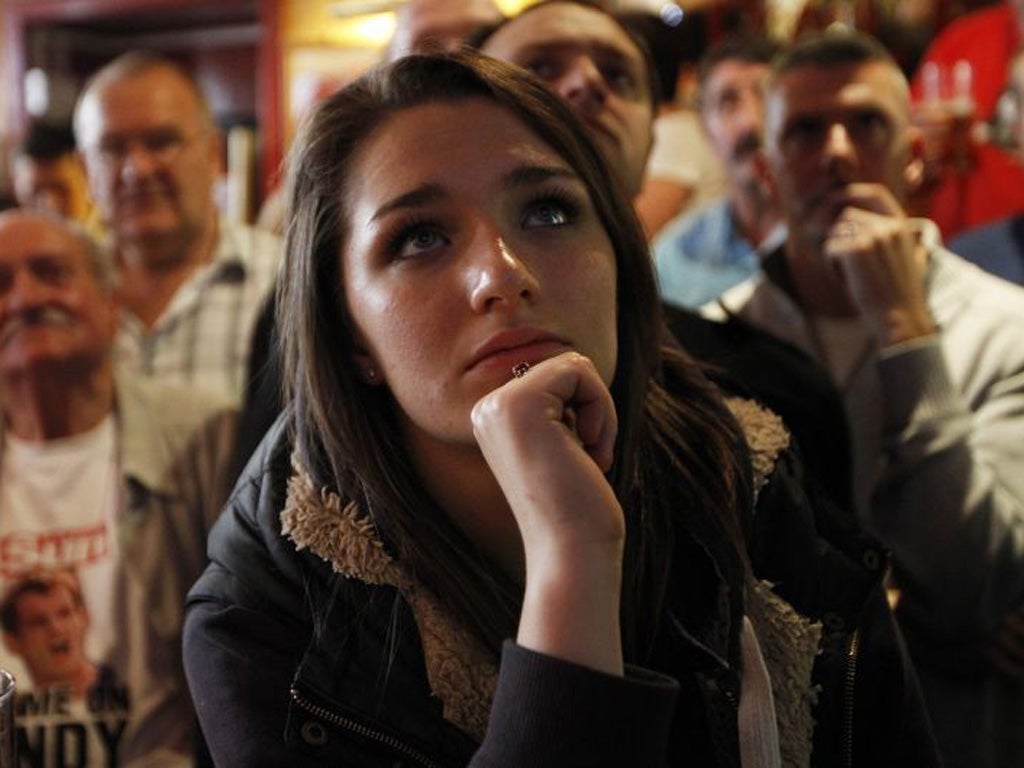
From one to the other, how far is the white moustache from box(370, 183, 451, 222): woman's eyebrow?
0.81 meters

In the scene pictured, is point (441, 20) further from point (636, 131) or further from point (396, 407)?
point (396, 407)

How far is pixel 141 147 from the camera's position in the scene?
2.33 m

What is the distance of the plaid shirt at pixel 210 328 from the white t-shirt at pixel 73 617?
497 millimetres

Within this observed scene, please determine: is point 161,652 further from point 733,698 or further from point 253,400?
point 733,698

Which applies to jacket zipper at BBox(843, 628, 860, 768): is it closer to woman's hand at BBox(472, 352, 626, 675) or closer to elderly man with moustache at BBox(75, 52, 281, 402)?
woman's hand at BBox(472, 352, 626, 675)

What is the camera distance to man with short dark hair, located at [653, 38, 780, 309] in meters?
2.65

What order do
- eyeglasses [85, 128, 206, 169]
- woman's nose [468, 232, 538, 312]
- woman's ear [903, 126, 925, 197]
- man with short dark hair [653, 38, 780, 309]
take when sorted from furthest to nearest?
1. man with short dark hair [653, 38, 780, 309]
2. eyeglasses [85, 128, 206, 169]
3. woman's ear [903, 126, 925, 197]
4. woman's nose [468, 232, 538, 312]

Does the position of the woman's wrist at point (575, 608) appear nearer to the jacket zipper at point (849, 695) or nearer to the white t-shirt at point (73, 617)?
the jacket zipper at point (849, 695)

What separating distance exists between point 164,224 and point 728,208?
1.33 meters

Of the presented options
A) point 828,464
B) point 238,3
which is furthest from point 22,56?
point 828,464

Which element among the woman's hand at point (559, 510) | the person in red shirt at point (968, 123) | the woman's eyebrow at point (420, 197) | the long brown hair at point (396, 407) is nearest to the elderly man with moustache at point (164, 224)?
the long brown hair at point (396, 407)

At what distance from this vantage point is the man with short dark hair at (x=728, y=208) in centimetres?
265

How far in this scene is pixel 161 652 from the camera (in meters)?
1.60

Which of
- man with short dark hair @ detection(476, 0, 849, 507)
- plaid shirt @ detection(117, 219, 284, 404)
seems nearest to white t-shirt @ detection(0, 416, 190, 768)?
plaid shirt @ detection(117, 219, 284, 404)
